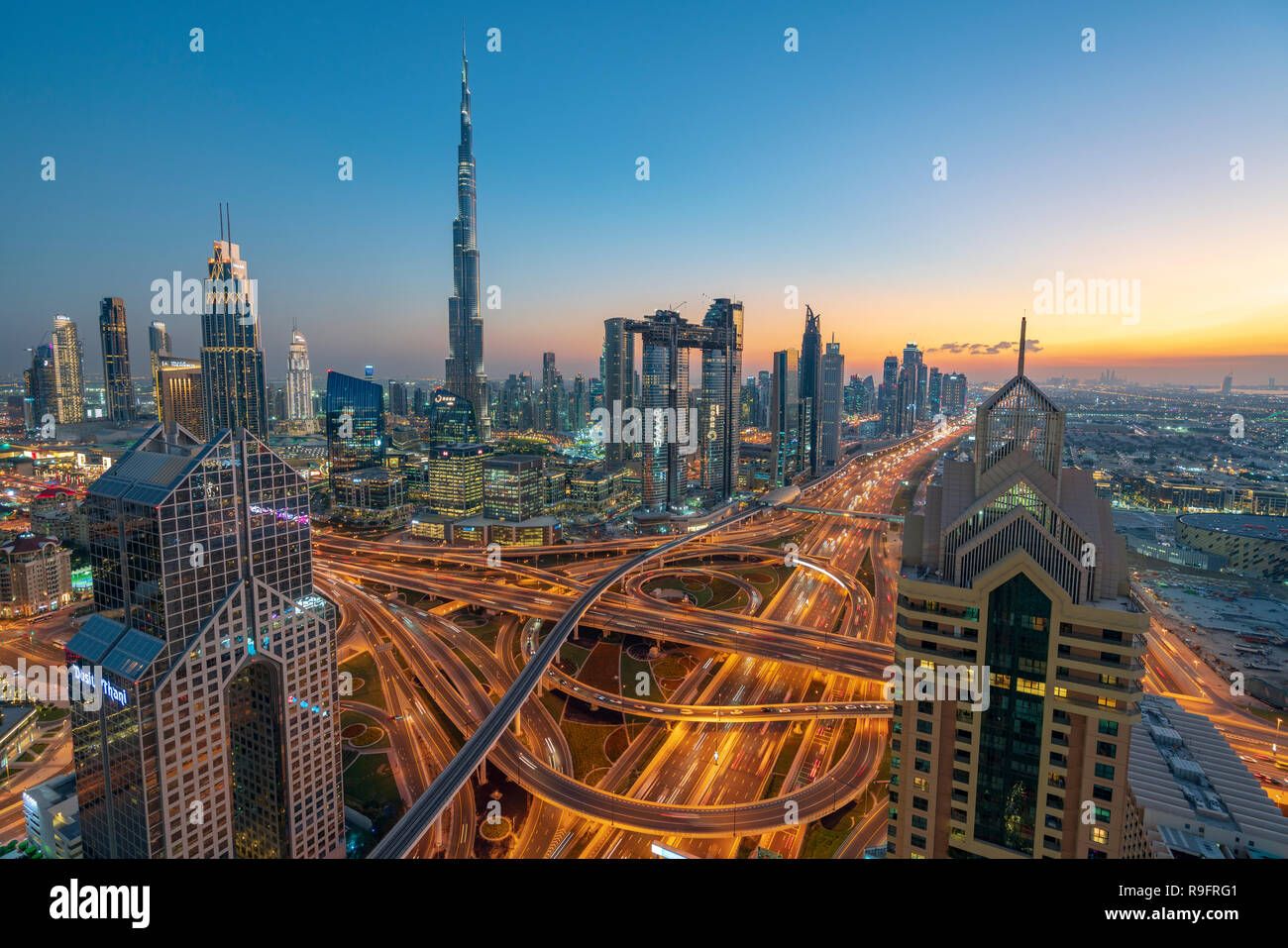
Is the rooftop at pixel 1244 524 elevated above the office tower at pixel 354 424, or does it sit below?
below

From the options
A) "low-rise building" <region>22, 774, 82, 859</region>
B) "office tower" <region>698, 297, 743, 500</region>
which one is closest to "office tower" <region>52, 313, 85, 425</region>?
"office tower" <region>698, 297, 743, 500</region>

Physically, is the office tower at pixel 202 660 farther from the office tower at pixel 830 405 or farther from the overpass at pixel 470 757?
the office tower at pixel 830 405

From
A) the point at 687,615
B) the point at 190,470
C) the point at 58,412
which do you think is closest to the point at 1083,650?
the point at 190,470

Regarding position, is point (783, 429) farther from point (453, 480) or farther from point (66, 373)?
point (66, 373)

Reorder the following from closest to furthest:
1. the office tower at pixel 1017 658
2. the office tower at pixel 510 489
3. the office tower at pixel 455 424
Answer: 1. the office tower at pixel 1017 658
2. the office tower at pixel 510 489
3. the office tower at pixel 455 424

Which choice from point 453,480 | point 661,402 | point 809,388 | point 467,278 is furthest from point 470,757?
point 467,278

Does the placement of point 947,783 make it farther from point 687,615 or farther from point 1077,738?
point 687,615

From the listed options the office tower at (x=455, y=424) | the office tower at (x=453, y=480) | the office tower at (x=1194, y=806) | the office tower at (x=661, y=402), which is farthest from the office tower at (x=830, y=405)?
the office tower at (x=1194, y=806)

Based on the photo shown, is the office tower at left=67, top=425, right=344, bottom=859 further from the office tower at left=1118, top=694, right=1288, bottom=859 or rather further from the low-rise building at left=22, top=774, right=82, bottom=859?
the office tower at left=1118, top=694, right=1288, bottom=859
